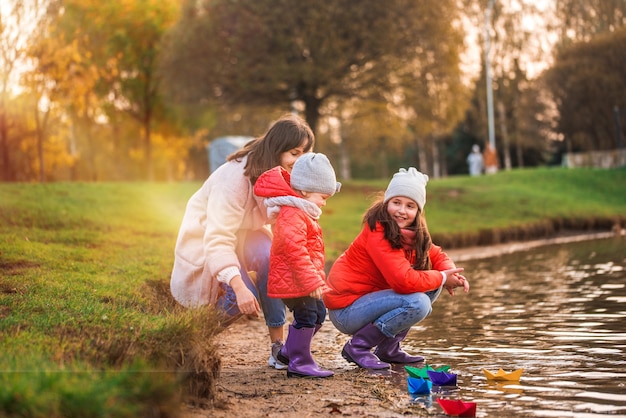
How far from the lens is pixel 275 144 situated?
6.12m

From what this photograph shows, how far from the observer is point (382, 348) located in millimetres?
6191

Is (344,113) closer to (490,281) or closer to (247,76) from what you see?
(247,76)

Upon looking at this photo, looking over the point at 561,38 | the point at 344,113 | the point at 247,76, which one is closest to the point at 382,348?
the point at 247,76

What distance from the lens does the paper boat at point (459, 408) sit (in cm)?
459

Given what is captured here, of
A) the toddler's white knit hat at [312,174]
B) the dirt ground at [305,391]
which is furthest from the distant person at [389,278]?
the toddler's white knit hat at [312,174]

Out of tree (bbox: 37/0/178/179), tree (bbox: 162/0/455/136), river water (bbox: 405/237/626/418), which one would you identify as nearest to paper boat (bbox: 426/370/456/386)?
river water (bbox: 405/237/626/418)

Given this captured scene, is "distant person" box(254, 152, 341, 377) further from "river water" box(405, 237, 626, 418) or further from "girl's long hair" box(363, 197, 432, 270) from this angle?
"river water" box(405, 237, 626, 418)

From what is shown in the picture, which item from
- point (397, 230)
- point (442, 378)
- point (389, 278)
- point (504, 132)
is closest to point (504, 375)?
point (442, 378)

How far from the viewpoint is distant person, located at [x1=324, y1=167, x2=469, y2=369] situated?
230 inches

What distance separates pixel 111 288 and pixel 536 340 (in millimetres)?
3562

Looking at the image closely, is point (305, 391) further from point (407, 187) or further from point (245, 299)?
point (407, 187)

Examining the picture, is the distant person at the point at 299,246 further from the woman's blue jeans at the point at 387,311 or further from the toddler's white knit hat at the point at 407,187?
the toddler's white knit hat at the point at 407,187

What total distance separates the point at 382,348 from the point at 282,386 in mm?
1061

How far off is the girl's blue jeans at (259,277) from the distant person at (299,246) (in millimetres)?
406
